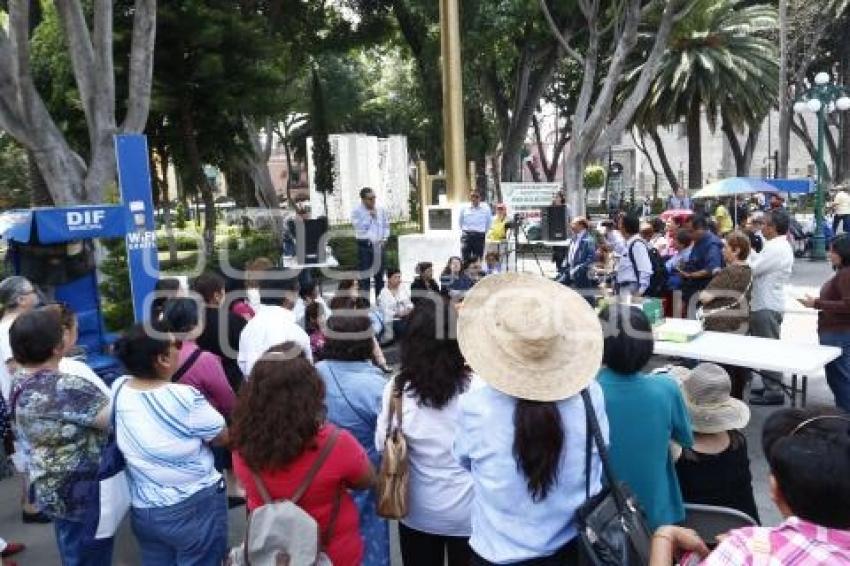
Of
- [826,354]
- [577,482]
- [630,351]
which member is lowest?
[826,354]

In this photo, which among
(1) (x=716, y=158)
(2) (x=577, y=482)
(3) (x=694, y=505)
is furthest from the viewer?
(1) (x=716, y=158)

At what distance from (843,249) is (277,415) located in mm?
4850

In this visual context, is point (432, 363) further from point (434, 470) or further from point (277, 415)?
point (277, 415)

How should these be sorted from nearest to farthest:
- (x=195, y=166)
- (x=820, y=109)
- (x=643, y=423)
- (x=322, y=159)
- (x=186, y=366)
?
(x=643, y=423) < (x=186, y=366) < (x=820, y=109) < (x=195, y=166) < (x=322, y=159)

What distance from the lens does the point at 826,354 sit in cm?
606

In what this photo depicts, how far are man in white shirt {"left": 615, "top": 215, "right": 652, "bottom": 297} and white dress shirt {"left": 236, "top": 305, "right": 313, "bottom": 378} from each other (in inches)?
183

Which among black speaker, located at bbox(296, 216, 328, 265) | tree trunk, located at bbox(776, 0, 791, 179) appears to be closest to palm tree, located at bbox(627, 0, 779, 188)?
tree trunk, located at bbox(776, 0, 791, 179)

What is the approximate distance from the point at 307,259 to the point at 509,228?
4.39 metres

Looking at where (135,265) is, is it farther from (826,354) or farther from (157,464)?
(826,354)

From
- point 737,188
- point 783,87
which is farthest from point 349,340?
point 783,87

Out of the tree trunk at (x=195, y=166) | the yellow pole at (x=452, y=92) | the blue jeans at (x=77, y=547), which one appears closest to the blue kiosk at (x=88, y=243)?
the blue jeans at (x=77, y=547)

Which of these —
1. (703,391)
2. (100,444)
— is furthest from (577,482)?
(100,444)

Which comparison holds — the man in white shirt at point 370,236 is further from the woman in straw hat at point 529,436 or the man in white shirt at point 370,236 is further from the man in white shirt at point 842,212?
the man in white shirt at point 842,212

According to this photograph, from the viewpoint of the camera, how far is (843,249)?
5957 millimetres
